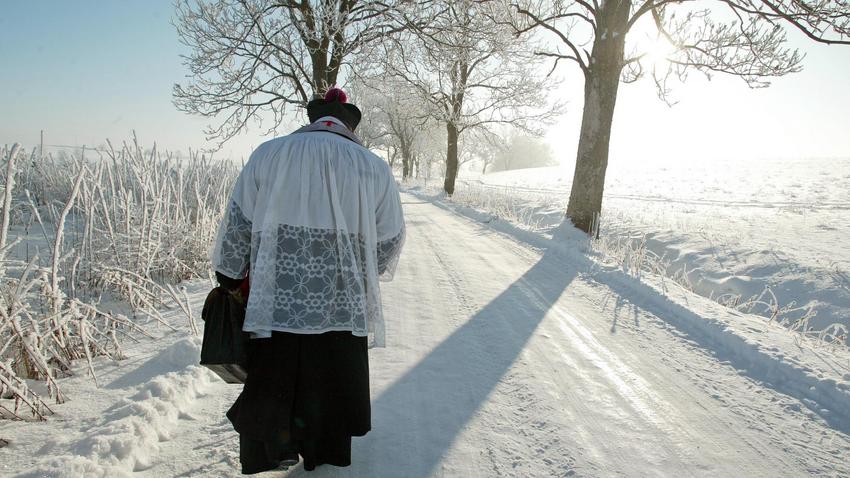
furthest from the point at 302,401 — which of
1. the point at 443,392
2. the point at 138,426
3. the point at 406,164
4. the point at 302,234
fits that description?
the point at 406,164

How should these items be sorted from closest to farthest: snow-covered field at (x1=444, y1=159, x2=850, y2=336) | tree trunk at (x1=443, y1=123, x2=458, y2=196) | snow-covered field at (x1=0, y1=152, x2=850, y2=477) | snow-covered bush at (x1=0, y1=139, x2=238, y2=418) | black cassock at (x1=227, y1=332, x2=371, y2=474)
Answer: black cassock at (x1=227, y1=332, x2=371, y2=474)
snow-covered field at (x1=0, y1=152, x2=850, y2=477)
snow-covered bush at (x1=0, y1=139, x2=238, y2=418)
snow-covered field at (x1=444, y1=159, x2=850, y2=336)
tree trunk at (x1=443, y1=123, x2=458, y2=196)

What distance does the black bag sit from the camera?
166 cm

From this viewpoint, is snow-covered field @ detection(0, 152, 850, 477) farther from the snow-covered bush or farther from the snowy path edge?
the snow-covered bush

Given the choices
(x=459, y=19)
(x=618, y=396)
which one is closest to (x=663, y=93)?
(x=459, y=19)

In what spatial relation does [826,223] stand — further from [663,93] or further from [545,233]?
[545,233]

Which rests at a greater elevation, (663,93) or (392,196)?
(663,93)

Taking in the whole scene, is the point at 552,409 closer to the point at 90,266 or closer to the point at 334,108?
the point at 334,108

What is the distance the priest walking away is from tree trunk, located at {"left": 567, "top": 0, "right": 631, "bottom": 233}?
685 centimetres

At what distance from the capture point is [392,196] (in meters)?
2.00

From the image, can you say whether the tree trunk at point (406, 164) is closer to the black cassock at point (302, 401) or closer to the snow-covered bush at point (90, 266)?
the snow-covered bush at point (90, 266)

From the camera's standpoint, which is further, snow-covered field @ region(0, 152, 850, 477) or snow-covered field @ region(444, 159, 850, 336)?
snow-covered field @ region(444, 159, 850, 336)

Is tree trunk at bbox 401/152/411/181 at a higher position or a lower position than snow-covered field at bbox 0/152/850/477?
higher

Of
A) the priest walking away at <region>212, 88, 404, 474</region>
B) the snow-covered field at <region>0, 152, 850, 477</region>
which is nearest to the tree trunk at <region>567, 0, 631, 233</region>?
the snow-covered field at <region>0, 152, 850, 477</region>

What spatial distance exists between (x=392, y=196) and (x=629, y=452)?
1.76 meters
